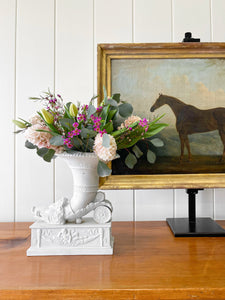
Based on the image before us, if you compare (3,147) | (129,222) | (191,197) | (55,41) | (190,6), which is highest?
(190,6)

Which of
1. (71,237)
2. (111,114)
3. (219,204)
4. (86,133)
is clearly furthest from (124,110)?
(219,204)

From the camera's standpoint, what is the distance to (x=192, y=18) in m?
1.05

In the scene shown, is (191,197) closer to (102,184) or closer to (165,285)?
(102,184)

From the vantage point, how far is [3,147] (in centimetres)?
103

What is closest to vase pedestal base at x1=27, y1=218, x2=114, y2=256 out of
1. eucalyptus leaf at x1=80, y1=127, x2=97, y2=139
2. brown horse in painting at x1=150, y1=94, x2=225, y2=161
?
eucalyptus leaf at x1=80, y1=127, x2=97, y2=139

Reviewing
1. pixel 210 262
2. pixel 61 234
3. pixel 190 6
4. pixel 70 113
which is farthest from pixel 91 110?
pixel 190 6

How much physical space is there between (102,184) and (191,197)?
358mm

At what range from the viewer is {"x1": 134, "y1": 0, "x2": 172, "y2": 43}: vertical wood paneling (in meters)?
1.05

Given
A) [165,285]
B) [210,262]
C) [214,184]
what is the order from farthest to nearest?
[214,184]
[210,262]
[165,285]

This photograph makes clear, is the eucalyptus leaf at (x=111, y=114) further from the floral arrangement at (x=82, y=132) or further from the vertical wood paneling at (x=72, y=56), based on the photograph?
the vertical wood paneling at (x=72, y=56)

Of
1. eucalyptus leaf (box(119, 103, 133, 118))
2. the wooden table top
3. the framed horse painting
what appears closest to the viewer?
the wooden table top

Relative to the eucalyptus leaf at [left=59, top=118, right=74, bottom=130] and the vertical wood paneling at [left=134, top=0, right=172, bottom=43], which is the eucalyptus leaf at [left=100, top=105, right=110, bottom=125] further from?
the vertical wood paneling at [left=134, top=0, right=172, bottom=43]

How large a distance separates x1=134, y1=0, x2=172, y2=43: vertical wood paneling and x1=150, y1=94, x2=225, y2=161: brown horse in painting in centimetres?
31

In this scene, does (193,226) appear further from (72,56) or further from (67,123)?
(72,56)
